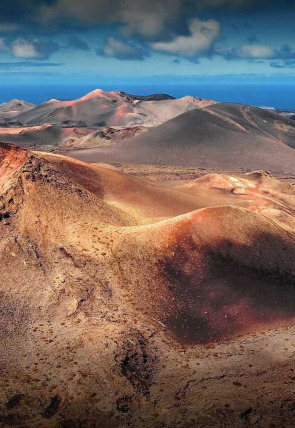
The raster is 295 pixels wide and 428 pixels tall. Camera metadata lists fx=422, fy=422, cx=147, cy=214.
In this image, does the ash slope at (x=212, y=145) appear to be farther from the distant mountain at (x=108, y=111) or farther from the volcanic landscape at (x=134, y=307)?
the distant mountain at (x=108, y=111)

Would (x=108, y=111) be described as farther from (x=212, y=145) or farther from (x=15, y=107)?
(x=212, y=145)

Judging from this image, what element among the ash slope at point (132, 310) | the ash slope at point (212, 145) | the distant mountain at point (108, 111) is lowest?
the ash slope at point (132, 310)

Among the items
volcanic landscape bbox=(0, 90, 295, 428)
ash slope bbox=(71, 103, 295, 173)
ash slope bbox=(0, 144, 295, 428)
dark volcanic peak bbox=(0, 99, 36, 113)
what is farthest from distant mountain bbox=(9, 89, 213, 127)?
ash slope bbox=(0, 144, 295, 428)

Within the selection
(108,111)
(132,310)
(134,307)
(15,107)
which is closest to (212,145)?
(134,307)

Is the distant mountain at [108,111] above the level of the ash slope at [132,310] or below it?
above

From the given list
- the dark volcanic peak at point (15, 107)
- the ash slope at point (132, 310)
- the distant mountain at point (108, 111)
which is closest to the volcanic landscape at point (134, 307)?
the ash slope at point (132, 310)

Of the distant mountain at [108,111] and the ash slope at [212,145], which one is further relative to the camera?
the distant mountain at [108,111]

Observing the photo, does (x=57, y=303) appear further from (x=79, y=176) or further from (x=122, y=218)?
(x=79, y=176)
